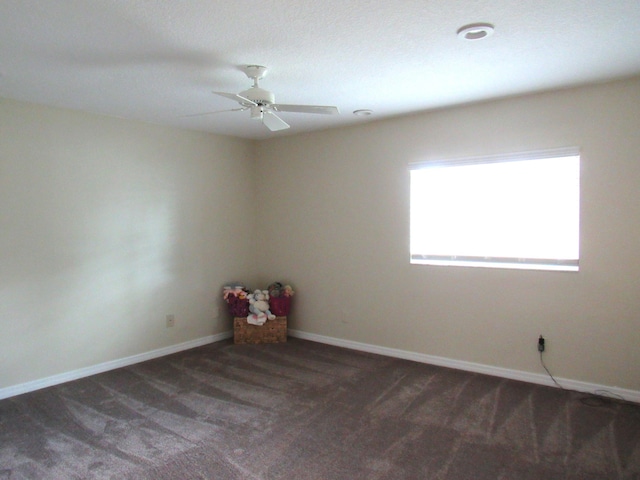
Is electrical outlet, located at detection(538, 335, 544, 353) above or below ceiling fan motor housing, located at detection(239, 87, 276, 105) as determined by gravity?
below

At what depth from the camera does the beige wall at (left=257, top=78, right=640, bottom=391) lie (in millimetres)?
3066

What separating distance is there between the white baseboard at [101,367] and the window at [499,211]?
254 cm

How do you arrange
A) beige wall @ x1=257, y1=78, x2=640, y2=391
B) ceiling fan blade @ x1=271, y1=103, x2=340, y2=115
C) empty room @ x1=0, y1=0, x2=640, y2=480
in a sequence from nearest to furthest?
empty room @ x1=0, y1=0, x2=640, y2=480 < ceiling fan blade @ x1=271, y1=103, x2=340, y2=115 < beige wall @ x1=257, y1=78, x2=640, y2=391

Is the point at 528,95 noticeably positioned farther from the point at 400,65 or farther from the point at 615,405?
the point at 615,405

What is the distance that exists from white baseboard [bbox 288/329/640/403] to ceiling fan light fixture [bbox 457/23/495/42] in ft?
8.67

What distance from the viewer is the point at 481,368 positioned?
3.65 m

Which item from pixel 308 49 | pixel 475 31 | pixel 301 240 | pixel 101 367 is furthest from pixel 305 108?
pixel 101 367

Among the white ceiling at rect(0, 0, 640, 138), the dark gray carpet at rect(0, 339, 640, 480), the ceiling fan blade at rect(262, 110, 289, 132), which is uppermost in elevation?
the white ceiling at rect(0, 0, 640, 138)

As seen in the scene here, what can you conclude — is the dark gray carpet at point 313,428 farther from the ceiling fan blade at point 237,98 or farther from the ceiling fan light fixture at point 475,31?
the ceiling fan light fixture at point 475,31

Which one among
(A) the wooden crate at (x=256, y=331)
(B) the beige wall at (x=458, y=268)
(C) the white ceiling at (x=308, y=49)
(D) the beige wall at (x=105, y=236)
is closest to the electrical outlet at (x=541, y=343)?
(B) the beige wall at (x=458, y=268)

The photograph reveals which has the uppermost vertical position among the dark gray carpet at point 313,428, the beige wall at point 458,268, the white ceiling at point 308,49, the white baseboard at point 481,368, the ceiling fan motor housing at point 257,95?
the white ceiling at point 308,49

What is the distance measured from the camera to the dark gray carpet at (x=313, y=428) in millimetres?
2301

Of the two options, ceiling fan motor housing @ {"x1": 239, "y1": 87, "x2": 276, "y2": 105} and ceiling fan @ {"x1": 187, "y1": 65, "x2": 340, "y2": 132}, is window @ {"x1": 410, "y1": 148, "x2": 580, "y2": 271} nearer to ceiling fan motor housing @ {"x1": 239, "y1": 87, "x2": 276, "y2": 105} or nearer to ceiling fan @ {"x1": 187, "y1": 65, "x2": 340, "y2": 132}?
ceiling fan @ {"x1": 187, "y1": 65, "x2": 340, "y2": 132}

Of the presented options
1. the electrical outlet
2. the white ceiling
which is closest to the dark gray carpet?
the electrical outlet
